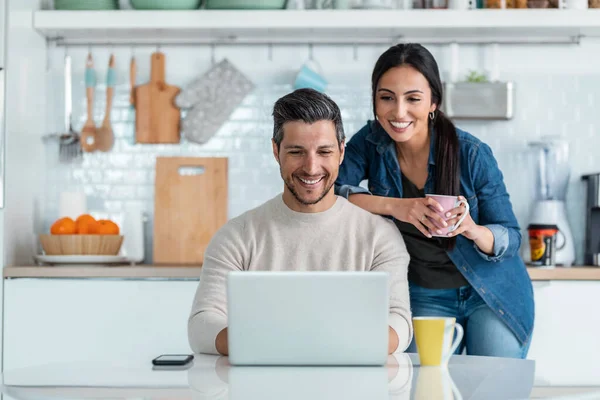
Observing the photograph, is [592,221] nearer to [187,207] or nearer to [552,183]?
[552,183]

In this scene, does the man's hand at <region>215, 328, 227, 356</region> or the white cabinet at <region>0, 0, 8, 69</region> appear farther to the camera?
the white cabinet at <region>0, 0, 8, 69</region>

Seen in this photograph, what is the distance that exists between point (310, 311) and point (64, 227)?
2.25 m

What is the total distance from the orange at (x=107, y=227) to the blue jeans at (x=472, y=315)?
1.60 m

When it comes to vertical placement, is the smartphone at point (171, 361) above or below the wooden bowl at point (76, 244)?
below

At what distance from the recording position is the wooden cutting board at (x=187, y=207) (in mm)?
3582

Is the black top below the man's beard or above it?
below

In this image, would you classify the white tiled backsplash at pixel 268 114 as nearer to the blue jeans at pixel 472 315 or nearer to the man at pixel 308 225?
the blue jeans at pixel 472 315

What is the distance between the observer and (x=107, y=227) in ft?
11.1

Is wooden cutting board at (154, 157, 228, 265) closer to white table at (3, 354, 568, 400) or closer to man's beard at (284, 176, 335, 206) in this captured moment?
man's beard at (284, 176, 335, 206)

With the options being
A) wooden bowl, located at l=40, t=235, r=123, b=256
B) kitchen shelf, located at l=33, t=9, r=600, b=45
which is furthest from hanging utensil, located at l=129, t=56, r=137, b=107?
wooden bowl, located at l=40, t=235, r=123, b=256

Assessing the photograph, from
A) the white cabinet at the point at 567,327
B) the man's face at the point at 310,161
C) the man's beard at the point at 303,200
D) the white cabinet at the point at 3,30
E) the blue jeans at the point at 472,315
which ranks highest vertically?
the white cabinet at the point at 3,30

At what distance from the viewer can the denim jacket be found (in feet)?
6.99

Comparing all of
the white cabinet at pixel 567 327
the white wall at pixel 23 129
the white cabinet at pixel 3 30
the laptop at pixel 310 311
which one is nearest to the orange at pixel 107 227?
the white wall at pixel 23 129

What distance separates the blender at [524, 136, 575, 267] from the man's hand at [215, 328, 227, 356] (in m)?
2.20
